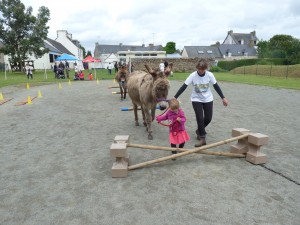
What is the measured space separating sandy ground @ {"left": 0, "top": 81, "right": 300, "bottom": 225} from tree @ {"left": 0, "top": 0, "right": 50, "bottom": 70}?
127 ft

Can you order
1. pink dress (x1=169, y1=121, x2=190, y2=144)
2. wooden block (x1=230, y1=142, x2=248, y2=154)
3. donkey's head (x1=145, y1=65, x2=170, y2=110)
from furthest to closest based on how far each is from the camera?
donkey's head (x1=145, y1=65, x2=170, y2=110)
wooden block (x1=230, y1=142, x2=248, y2=154)
pink dress (x1=169, y1=121, x2=190, y2=144)

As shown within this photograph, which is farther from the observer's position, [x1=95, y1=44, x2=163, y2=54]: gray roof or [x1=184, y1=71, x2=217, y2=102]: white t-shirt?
[x1=95, y1=44, x2=163, y2=54]: gray roof

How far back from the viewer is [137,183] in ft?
14.7

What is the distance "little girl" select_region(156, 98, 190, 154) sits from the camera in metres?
5.21

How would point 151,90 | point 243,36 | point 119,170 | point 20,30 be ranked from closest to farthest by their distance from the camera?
point 119,170
point 151,90
point 20,30
point 243,36

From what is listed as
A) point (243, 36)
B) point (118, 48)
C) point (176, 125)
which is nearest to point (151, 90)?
point (176, 125)

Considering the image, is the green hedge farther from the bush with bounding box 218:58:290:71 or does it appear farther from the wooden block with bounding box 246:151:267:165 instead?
the wooden block with bounding box 246:151:267:165

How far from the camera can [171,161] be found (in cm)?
547

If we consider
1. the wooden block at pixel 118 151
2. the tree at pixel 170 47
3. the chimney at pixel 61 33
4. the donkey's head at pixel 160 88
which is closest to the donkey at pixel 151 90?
the donkey's head at pixel 160 88

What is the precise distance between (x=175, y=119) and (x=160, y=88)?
3.57 feet

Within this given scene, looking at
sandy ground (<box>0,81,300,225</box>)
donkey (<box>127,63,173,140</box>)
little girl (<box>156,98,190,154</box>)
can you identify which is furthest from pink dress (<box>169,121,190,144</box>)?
donkey (<box>127,63,173,140</box>)

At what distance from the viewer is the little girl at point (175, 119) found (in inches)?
205

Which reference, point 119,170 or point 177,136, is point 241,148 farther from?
point 119,170

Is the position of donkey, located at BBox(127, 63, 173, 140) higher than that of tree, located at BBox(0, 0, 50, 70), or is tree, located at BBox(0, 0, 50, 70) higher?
tree, located at BBox(0, 0, 50, 70)
